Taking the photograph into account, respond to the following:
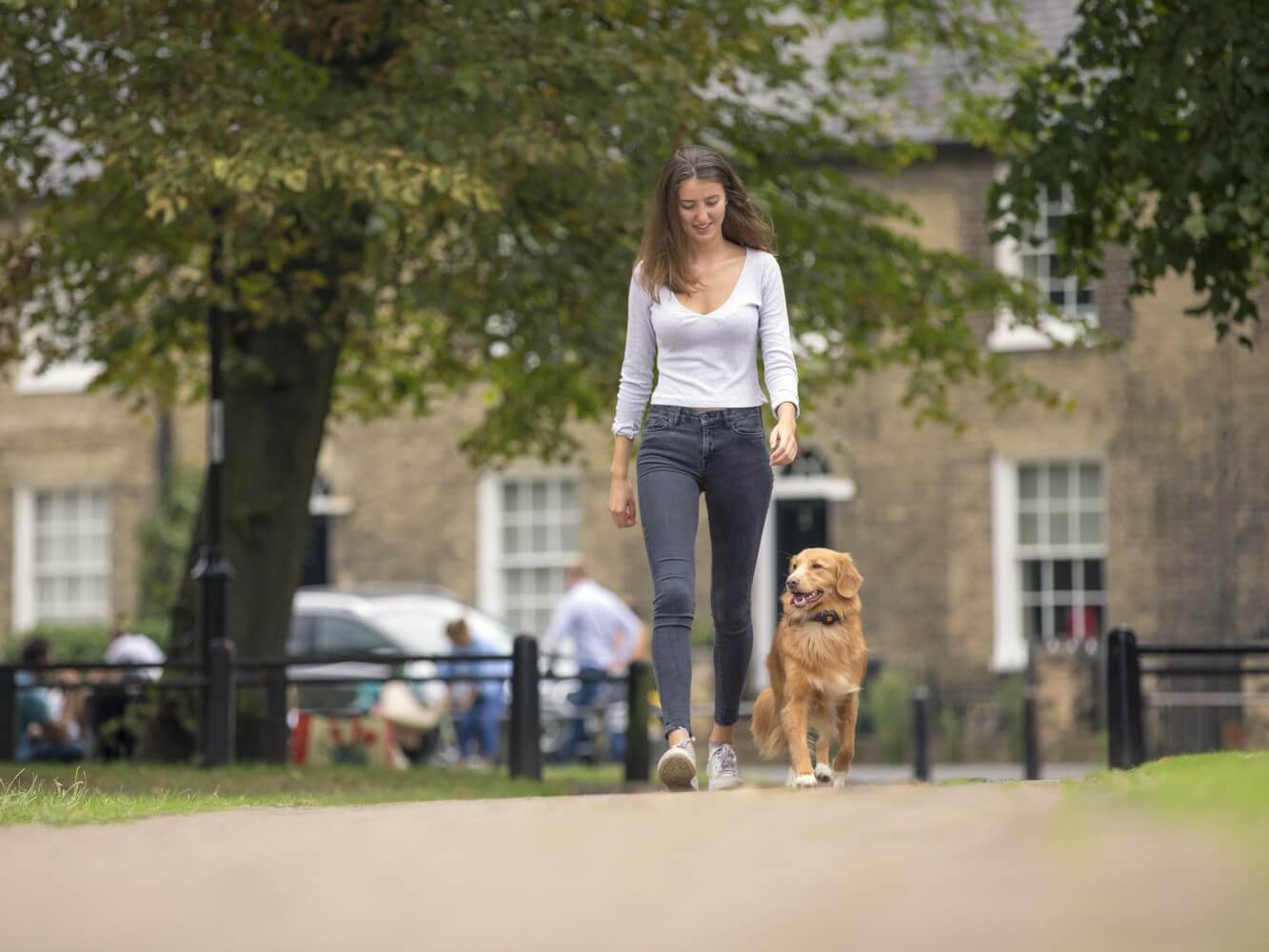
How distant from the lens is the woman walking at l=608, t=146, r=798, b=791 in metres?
7.10

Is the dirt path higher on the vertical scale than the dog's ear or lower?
lower

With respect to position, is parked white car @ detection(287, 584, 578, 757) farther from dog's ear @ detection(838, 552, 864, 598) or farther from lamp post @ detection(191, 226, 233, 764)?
dog's ear @ detection(838, 552, 864, 598)

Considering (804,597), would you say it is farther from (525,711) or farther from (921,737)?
(921,737)

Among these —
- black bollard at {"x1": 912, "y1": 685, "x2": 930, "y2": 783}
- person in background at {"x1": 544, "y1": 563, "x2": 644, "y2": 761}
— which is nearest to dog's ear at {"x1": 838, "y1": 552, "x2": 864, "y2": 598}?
black bollard at {"x1": 912, "y1": 685, "x2": 930, "y2": 783}

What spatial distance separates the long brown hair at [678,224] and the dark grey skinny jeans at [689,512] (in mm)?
436

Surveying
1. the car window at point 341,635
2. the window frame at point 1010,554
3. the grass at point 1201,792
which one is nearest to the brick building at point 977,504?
the window frame at point 1010,554

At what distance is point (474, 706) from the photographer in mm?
20531

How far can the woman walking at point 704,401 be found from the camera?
7102 millimetres

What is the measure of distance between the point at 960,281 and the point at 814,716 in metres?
9.42

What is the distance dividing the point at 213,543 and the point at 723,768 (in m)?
7.51

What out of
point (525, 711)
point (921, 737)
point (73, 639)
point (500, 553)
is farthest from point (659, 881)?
point (73, 639)

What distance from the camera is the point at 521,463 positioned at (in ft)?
85.8

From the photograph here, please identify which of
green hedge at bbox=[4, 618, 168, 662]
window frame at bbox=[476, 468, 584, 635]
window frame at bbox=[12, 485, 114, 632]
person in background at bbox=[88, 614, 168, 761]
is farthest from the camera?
window frame at bbox=[12, 485, 114, 632]

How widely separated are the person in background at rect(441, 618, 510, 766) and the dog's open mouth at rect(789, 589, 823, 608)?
42.6 feet
